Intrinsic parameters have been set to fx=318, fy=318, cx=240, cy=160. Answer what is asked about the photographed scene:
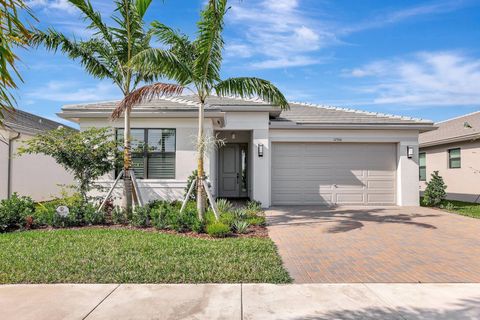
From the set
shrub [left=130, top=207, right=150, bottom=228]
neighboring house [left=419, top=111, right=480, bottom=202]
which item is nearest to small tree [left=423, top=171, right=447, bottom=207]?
neighboring house [left=419, top=111, right=480, bottom=202]

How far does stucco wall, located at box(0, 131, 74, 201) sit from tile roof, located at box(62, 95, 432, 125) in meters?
4.14

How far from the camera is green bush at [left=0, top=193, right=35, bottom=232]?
8430 mm

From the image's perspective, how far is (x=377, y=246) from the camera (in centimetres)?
700

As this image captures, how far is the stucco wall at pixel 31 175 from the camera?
12.9 m

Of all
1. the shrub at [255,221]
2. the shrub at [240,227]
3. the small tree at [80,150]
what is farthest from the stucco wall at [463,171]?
the small tree at [80,150]

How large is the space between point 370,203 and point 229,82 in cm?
887

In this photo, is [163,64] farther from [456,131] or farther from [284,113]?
[456,131]

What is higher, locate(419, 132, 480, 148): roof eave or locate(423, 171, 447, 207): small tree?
locate(419, 132, 480, 148): roof eave

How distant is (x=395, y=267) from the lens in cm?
557

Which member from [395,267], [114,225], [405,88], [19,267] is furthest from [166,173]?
[405,88]

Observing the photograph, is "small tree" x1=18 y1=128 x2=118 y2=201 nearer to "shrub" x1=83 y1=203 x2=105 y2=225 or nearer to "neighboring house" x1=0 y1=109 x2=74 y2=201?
"shrub" x1=83 y1=203 x2=105 y2=225

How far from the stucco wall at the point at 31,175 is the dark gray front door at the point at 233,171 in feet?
24.9

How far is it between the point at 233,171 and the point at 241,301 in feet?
42.2

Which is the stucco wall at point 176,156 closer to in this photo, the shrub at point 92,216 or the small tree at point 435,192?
the shrub at point 92,216
